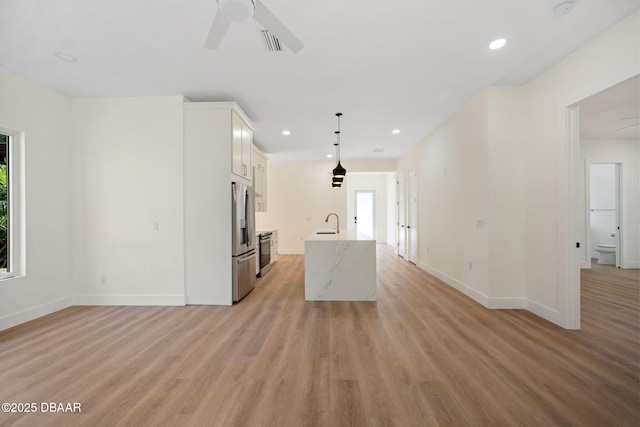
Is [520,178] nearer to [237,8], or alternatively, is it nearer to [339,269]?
[339,269]

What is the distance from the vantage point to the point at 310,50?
2.75 metres

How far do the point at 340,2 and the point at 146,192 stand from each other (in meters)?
3.43

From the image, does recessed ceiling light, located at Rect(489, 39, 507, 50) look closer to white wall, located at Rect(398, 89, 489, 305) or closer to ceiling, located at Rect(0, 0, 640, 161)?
ceiling, located at Rect(0, 0, 640, 161)

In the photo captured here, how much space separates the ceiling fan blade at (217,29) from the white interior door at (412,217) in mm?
5486

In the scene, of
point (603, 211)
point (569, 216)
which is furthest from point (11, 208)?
point (603, 211)

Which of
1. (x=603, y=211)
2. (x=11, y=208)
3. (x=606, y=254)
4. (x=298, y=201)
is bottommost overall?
(x=606, y=254)

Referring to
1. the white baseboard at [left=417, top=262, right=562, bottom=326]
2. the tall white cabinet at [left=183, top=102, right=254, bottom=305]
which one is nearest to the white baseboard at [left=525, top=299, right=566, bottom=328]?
the white baseboard at [left=417, top=262, right=562, bottom=326]

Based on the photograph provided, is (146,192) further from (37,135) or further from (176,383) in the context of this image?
(176,383)

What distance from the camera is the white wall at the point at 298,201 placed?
8.47 m

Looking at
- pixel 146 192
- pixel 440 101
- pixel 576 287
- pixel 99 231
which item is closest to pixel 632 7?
pixel 440 101

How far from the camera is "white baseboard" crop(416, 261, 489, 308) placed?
369 cm

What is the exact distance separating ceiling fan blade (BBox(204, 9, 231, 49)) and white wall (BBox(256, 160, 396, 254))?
6.50m

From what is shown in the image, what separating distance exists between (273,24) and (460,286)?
4351 millimetres

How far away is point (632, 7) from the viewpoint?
2.22 m
